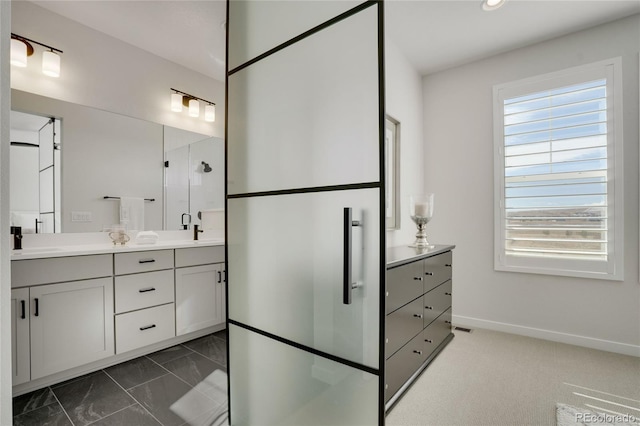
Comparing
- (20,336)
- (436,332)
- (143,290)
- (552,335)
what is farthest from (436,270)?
(20,336)

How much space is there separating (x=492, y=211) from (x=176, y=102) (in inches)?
140

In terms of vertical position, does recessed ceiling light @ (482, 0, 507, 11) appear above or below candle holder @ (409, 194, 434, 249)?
above

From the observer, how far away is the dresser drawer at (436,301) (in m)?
2.42

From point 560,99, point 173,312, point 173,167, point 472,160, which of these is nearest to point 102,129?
point 173,167

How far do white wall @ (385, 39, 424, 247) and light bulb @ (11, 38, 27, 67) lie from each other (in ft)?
9.42

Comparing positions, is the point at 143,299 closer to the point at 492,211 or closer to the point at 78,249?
the point at 78,249

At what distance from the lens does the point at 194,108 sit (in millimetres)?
3496

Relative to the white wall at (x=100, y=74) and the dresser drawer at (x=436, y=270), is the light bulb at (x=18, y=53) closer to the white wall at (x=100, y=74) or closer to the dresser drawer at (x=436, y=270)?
the white wall at (x=100, y=74)

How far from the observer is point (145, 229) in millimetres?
3078

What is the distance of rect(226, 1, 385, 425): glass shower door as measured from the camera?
124 centimetres

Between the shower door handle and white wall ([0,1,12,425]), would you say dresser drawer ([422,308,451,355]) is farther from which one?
white wall ([0,1,12,425])

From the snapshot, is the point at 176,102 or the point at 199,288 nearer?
the point at 199,288

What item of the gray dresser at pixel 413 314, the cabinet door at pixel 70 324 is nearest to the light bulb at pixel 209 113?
the cabinet door at pixel 70 324

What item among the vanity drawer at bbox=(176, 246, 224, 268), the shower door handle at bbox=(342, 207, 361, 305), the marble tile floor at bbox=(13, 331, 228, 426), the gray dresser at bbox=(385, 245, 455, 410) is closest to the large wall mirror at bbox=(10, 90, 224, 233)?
the vanity drawer at bbox=(176, 246, 224, 268)
